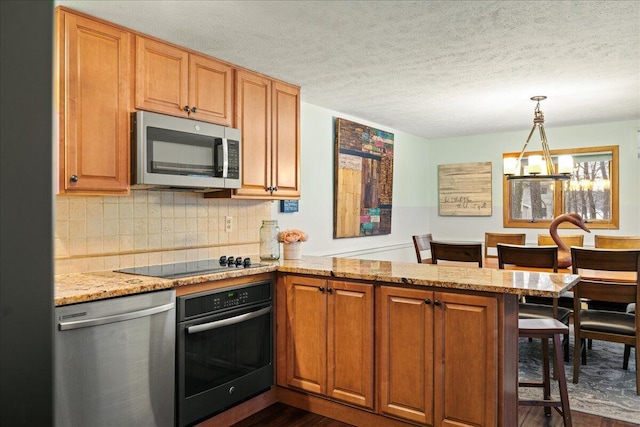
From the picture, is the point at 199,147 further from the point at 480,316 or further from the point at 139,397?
the point at 480,316

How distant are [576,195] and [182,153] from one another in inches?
189

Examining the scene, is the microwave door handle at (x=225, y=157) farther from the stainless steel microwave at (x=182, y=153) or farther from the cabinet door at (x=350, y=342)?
the cabinet door at (x=350, y=342)

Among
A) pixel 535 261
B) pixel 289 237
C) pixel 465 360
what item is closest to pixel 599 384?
pixel 535 261

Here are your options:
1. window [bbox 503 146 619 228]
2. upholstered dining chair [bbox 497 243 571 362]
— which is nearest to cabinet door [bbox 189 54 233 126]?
upholstered dining chair [bbox 497 243 571 362]

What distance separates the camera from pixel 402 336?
255 centimetres

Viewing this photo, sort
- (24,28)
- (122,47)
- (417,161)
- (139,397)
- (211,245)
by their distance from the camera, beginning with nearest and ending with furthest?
(24,28)
(139,397)
(122,47)
(211,245)
(417,161)

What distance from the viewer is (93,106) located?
2.40 m

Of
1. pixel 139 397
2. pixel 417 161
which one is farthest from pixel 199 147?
pixel 417 161

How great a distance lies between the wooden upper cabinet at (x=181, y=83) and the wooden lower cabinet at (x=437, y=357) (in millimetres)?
1572

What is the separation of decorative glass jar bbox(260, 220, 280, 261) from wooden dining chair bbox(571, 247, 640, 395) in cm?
207

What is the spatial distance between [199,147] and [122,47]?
68 centimetres

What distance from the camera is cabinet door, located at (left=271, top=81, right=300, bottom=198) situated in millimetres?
3537

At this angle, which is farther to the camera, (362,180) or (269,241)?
(362,180)

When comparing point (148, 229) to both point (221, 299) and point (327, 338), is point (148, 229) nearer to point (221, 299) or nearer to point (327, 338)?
point (221, 299)
